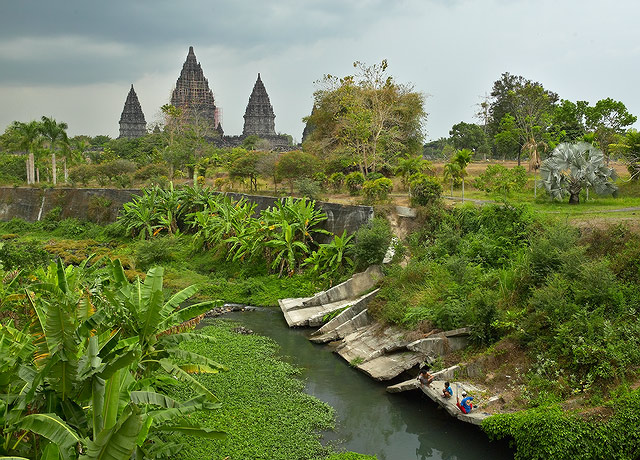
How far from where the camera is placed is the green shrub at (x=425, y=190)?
19.0 meters

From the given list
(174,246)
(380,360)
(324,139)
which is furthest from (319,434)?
(324,139)

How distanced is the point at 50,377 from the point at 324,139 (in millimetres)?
26242

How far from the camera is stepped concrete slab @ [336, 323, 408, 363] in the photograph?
1242 centimetres

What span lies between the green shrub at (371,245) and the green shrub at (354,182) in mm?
6804

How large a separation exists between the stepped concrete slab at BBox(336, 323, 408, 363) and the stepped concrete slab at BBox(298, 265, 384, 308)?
2.50 metres

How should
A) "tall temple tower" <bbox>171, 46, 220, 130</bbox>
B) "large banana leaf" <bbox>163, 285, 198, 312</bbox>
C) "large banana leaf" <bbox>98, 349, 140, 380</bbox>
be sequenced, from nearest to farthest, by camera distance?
"large banana leaf" <bbox>98, 349, 140, 380</bbox>
"large banana leaf" <bbox>163, 285, 198, 312</bbox>
"tall temple tower" <bbox>171, 46, 220, 130</bbox>

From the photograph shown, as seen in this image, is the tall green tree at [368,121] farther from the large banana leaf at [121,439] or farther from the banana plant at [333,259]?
the large banana leaf at [121,439]

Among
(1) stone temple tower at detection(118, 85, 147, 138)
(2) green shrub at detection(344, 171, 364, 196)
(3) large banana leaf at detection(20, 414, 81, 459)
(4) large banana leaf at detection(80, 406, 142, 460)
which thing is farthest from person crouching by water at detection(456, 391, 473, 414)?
(1) stone temple tower at detection(118, 85, 147, 138)

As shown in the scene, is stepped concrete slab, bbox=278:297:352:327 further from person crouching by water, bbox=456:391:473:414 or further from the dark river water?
person crouching by water, bbox=456:391:473:414

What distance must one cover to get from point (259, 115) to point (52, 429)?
67.1m

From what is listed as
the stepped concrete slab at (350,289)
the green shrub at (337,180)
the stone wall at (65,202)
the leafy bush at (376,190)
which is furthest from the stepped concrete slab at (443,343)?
the stone wall at (65,202)

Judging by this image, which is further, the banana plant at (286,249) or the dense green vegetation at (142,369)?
the banana plant at (286,249)

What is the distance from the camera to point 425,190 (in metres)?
19.0

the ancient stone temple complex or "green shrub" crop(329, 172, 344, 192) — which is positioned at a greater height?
the ancient stone temple complex
